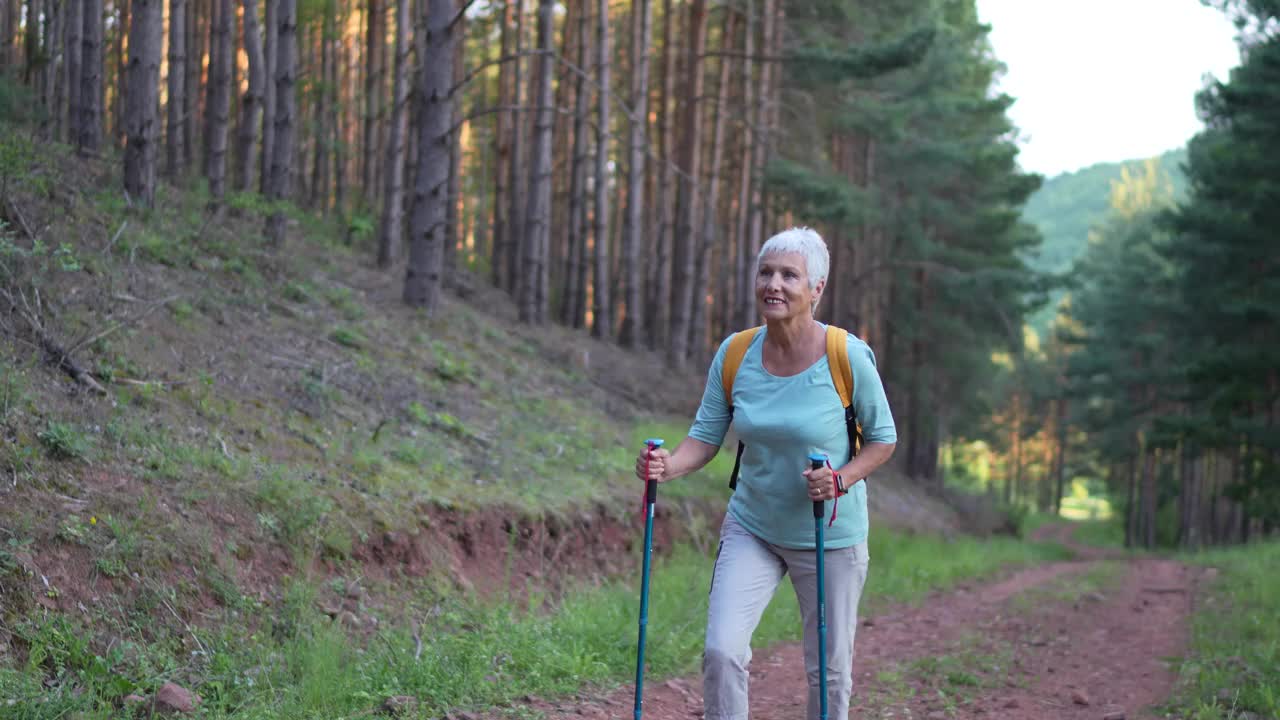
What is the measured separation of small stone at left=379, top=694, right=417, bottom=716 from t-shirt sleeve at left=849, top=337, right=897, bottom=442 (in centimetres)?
268

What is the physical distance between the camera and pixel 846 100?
26344 millimetres

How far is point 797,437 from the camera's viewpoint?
3969mm

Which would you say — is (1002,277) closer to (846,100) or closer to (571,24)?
(846,100)

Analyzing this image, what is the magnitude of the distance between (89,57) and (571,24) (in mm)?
15263

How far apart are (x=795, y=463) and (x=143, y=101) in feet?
32.1

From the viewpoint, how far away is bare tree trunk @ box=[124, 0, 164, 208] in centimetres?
1120

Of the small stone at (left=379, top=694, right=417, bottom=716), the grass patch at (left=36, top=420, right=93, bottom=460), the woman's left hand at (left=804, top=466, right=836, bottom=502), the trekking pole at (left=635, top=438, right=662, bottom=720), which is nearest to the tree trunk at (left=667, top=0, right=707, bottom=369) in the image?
the grass patch at (left=36, top=420, right=93, bottom=460)

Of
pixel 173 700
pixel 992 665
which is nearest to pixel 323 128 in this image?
pixel 992 665

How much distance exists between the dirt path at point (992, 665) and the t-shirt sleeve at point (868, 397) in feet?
8.43

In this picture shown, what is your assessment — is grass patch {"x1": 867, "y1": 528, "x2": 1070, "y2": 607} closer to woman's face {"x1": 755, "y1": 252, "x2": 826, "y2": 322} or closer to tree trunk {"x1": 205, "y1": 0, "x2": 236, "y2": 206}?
woman's face {"x1": 755, "y1": 252, "x2": 826, "y2": 322}

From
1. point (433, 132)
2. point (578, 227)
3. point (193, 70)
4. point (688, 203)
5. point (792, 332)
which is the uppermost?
point (193, 70)

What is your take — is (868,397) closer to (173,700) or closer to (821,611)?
(821,611)

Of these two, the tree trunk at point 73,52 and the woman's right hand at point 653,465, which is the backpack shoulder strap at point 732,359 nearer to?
the woman's right hand at point 653,465

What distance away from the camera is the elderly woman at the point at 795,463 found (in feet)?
13.0
